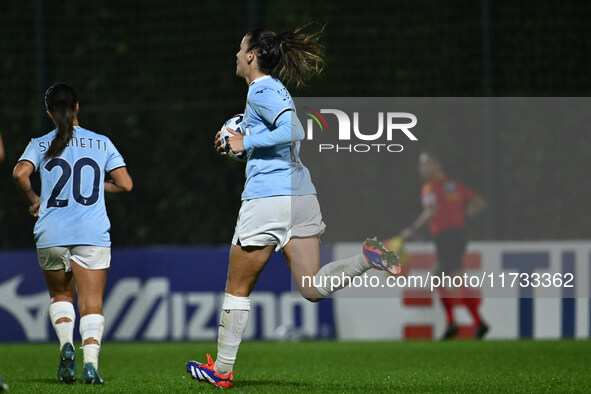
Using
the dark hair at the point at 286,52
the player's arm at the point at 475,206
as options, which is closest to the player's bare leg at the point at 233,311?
the dark hair at the point at 286,52

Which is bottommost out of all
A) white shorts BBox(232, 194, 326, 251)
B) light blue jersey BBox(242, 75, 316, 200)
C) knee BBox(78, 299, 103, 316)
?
knee BBox(78, 299, 103, 316)

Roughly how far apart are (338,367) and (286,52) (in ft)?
9.19

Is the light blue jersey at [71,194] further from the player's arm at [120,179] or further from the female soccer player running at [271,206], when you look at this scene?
the female soccer player running at [271,206]

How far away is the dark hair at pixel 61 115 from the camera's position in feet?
21.0

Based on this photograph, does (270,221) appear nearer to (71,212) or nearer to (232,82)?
(71,212)

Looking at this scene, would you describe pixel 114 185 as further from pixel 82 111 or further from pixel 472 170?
pixel 82 111

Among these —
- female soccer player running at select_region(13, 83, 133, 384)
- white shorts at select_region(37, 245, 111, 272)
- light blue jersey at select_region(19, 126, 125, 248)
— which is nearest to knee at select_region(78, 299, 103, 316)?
female soccer player running at select_region(13, 83, 133, 384)

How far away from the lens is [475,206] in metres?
11.6

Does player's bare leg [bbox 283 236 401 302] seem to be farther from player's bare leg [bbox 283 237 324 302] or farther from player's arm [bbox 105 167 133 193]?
player's arm [bbox 105 167 133 193]

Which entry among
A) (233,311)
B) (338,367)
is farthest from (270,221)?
(338,367)

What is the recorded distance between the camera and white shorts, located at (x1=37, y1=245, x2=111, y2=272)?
6.41 meters

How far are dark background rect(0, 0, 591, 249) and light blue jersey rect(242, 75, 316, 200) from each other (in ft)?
19.1

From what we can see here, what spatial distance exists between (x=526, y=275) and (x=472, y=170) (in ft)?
5.12

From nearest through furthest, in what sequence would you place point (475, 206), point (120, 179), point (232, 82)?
point (120, 179)
point (475, 206)
point (232, 82)
